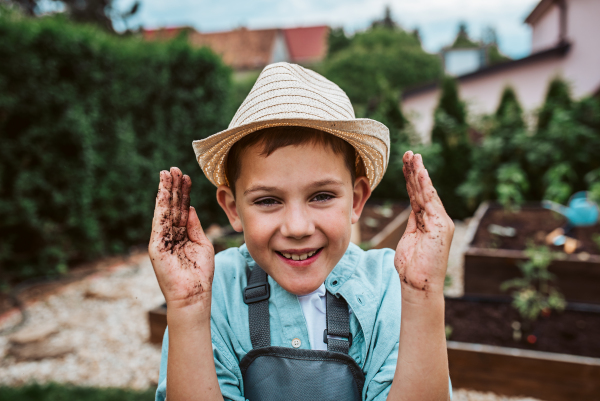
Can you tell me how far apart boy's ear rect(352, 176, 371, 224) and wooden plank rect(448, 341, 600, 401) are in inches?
73.3

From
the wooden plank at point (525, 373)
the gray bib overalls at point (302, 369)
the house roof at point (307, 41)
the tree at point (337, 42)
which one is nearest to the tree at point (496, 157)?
the wooden plank at point (525, 373)

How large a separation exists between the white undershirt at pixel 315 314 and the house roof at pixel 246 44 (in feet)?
96.4

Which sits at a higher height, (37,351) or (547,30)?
(547,30)

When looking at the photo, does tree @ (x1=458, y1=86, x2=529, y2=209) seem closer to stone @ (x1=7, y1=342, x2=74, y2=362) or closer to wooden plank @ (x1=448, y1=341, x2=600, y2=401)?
wooden plank @ (x1=448, y1=341, x2=600, y2=401)

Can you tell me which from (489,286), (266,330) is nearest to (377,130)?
(266,330)

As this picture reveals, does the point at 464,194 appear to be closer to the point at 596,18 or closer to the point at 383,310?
the point at 596,18

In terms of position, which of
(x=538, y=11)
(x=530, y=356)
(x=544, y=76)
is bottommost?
(x=530, y=356)

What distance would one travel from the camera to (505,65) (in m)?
10.9

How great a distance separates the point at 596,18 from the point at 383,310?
37.9ft

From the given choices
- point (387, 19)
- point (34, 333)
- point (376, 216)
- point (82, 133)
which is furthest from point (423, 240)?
point (387, 19)

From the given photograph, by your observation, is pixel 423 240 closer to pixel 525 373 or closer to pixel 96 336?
pixel 525 373

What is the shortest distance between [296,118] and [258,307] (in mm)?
632

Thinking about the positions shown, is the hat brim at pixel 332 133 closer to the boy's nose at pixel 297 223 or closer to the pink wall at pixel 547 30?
the boy's nose at pixel 297 223

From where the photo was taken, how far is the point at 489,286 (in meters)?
4.29
